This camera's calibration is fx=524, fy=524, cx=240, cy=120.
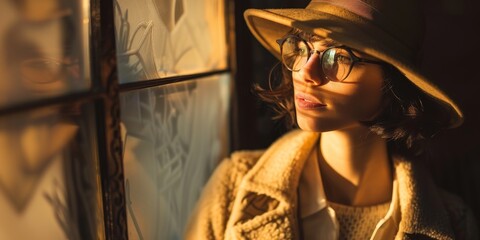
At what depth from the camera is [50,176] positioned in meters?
0.90

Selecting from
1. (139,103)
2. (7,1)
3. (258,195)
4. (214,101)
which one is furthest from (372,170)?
(7,1)

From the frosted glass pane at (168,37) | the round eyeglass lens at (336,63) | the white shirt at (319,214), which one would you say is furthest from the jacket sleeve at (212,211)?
the round eyeglass lens at (336,63)

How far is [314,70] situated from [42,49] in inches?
22.9

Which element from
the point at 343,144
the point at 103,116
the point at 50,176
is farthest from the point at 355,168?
the point at 50,176

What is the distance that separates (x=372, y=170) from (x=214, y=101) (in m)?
0.51

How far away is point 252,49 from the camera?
66.9 inches

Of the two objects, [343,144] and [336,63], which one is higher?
[336,63]

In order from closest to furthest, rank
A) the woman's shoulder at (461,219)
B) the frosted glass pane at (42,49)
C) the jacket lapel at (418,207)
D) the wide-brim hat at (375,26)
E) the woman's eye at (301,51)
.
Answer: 1. the frosted glass pane at (42,49)
2. the wide-brim hat at (375,26)
3. the woman's eye at (301,51)
4. the jacket lapel at (418,207)
5. the woman's shoulder at (461,219)

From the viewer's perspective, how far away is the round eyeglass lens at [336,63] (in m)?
1.15

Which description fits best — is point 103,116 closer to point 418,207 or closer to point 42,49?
point 42,49

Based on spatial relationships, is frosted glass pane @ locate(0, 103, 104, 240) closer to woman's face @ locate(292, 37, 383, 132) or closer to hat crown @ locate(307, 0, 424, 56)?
woman's face @ locate(292, 37, 383, 132)

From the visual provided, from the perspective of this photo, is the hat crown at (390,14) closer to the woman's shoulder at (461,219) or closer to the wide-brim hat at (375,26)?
the wide-brim hat at (375,26)

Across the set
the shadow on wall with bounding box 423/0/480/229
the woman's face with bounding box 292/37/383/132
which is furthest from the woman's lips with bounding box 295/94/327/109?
the shadow on wall with bounding box 423/0/480/229

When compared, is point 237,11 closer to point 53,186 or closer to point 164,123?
point 164,123
